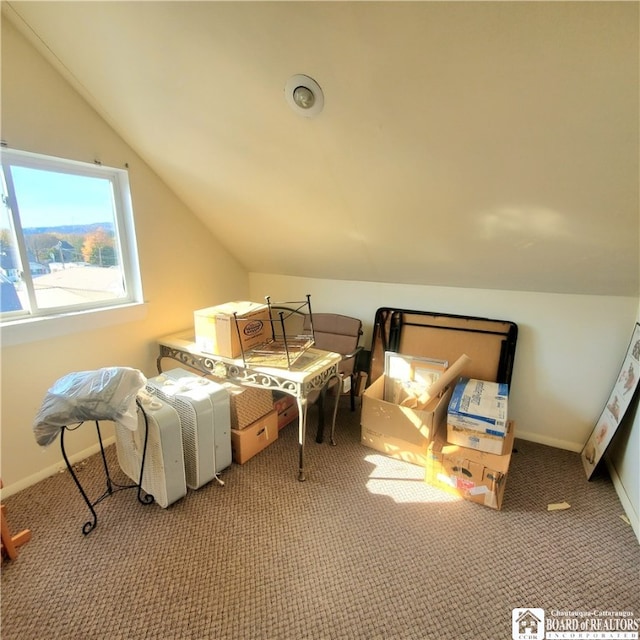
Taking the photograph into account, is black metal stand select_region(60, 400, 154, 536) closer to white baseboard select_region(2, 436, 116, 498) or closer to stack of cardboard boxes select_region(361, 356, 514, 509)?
white baseboard select_region(2, 436, 116, 498)

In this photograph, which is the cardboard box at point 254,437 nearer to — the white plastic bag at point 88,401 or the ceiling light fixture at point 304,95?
the white plastic bag at point 88,401

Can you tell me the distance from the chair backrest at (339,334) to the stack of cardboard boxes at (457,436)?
534 millimetres

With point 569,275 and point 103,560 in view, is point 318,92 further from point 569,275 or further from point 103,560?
point 103,560

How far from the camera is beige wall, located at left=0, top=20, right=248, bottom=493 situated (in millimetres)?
1683

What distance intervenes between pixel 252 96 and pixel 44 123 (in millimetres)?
1183

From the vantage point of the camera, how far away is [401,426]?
2.13 meters

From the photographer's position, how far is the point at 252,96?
4.94ft

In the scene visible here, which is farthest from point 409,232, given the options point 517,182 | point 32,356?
point 32,356

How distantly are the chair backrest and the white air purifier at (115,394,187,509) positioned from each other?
135 centimetres

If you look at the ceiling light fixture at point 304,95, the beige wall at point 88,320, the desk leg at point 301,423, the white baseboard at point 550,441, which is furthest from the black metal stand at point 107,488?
the white baseboard at point 550,441

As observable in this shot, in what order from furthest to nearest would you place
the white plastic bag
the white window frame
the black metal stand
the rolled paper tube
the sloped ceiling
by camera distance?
1. the rolled paper tube
2. the white window frame
3. the black metal stand
4. the white plastic bag
5. the sloped ceiling

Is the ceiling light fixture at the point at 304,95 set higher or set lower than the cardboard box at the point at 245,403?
higher

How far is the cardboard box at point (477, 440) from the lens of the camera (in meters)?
1.83

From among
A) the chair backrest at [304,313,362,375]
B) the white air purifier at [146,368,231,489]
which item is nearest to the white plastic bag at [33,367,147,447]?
the white air purifier at [146,368,231,489]
